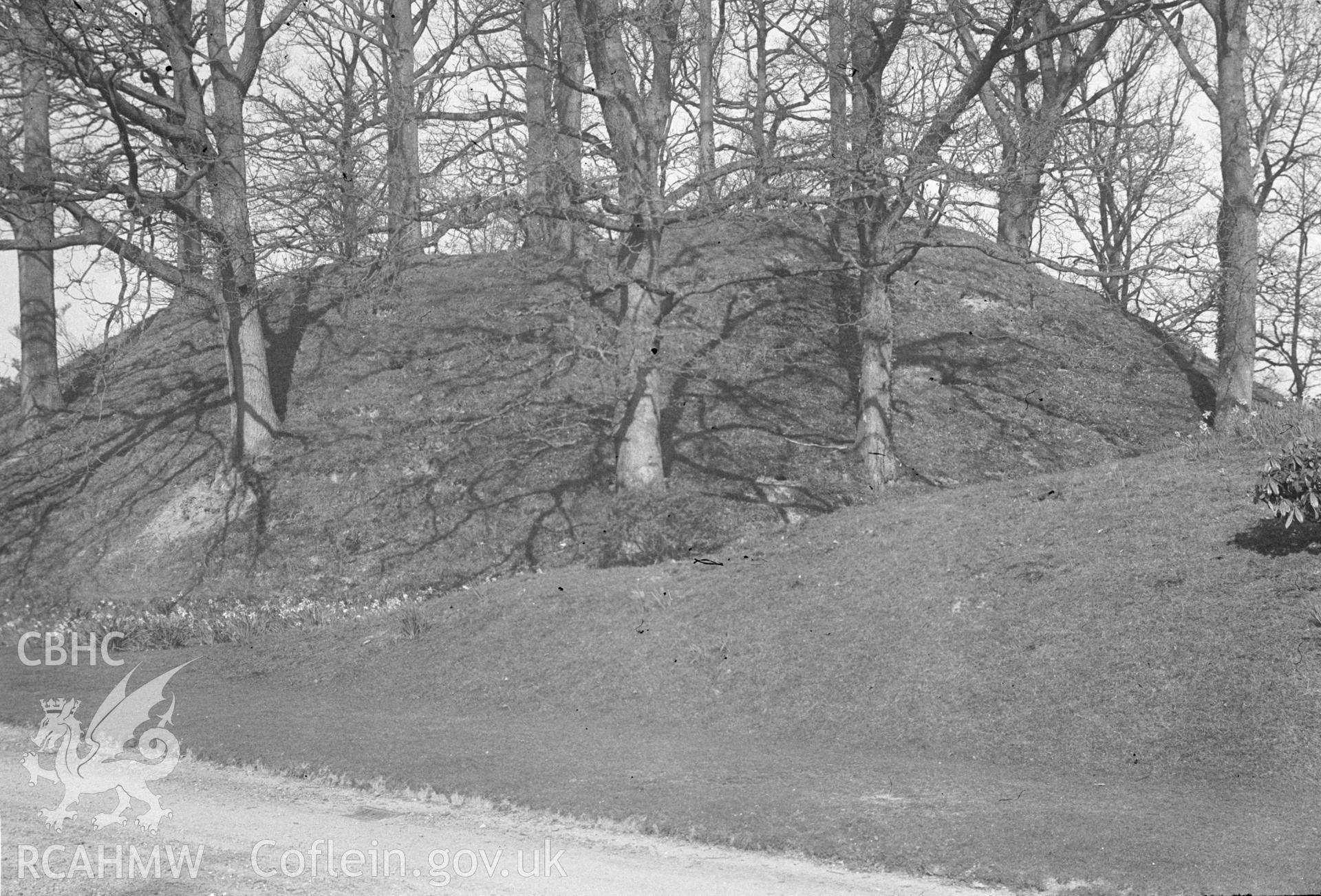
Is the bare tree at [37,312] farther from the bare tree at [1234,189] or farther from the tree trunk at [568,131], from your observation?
the bare tree at [1234,189]

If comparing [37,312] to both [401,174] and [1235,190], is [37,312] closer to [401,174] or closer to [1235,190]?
[401,174]

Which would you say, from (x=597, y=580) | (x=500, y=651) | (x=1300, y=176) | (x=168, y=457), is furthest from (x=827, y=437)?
(x=1300, y=176)

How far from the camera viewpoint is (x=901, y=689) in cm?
916

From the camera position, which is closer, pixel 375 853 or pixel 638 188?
pixel 375 853

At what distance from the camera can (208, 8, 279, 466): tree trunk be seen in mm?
16516

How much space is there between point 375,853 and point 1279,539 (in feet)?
25.0

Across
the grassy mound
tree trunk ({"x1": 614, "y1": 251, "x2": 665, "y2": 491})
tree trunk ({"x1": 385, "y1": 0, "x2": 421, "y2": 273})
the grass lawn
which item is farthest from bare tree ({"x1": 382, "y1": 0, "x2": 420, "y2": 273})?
the grass lawn

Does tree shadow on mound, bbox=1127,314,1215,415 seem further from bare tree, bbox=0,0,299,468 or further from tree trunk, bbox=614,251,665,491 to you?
bare tree, bbox=0,0,299,468

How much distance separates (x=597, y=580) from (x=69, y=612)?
7.71 meters

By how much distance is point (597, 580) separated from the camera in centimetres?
1283

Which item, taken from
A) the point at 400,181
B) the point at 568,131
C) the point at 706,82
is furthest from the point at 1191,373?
the point at 400,181

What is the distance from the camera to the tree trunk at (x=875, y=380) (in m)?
15.4

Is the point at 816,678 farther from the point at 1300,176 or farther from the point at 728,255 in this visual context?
the point at 1300,176

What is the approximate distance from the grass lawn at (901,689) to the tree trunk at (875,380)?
1995 millimetres
